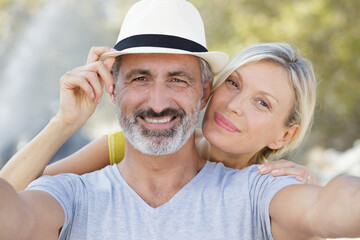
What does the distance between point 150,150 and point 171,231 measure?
16.9 inches

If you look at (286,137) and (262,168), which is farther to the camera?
(286,137)

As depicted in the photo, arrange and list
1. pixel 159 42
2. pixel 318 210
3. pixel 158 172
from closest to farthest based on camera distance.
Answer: pixel 318 210 < pixel 159 42 < pixel 158 172

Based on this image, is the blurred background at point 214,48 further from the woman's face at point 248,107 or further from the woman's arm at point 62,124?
the woman's arm at point 62,124

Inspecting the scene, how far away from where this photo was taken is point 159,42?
2545 mm

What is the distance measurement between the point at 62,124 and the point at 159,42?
674 millimetres

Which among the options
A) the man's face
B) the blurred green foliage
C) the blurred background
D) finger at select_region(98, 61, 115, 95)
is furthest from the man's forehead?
the blurred green foliage

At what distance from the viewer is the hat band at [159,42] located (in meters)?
2.54

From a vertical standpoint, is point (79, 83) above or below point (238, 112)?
above

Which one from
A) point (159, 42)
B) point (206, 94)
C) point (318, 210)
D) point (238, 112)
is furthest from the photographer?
point (206, 94)

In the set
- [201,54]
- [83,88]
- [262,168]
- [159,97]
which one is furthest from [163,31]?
[262,168]

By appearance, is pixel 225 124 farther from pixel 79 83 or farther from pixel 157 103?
pixel 79 83

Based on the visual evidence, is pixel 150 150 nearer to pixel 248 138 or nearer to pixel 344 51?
pixel 248 138

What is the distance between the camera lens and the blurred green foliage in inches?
425

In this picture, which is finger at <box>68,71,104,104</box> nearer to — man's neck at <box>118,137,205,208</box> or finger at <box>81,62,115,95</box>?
finger at <box>81,62,115,95</box>
